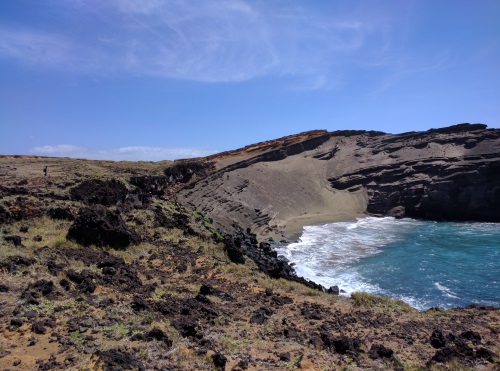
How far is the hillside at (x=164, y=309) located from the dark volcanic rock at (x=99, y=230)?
6cm

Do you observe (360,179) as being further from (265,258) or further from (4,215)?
(4,215)

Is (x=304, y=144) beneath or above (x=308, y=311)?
above

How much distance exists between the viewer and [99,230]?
725 inches

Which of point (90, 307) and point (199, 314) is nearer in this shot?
point (90, 307)

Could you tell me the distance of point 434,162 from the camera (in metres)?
55.5

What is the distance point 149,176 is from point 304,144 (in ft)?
114

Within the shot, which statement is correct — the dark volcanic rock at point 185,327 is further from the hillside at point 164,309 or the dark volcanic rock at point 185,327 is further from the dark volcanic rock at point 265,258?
the dark volcanic rock at point 265,258

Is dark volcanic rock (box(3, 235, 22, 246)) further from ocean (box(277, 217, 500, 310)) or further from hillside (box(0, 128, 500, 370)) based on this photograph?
ocean (box(277, 217, 500, 310))

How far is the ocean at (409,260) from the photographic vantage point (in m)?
24.0

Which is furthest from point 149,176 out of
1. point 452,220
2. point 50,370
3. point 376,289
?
point 452,220

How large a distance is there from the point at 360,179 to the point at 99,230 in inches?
1926

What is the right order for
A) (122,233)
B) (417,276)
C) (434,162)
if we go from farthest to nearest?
(434,162), (417,276), (122,233)

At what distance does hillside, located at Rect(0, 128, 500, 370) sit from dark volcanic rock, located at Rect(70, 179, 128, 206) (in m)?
0.12

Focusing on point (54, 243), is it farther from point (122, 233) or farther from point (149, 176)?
point (149, 176)
